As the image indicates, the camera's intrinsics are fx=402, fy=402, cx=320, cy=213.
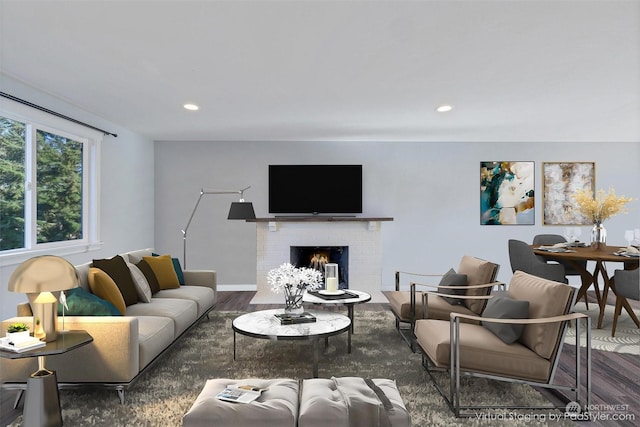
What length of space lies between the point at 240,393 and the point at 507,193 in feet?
19.1

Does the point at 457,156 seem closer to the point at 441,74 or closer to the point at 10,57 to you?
the point at 441,74

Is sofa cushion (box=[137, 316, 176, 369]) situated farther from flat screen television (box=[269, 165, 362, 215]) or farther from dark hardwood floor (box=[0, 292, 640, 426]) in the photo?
flat screen television (box=[269, 165, 362, 215])

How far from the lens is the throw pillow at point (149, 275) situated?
4055 mm

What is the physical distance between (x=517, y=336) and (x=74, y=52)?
3668 millimetres

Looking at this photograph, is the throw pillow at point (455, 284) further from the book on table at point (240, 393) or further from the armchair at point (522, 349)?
the book on table at point (240, 393)

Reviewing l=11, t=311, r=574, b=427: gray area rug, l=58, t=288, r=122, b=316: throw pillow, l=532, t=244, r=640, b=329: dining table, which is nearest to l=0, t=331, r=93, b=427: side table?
l=11, t=311, r=574, b=427: gray area rug

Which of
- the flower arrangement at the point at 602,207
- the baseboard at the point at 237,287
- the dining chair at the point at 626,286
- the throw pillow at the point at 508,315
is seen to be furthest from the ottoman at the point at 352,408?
the baseboard at the point at 237,287

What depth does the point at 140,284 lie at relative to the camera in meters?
3.70

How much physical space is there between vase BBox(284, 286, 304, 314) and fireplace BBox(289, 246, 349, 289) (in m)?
2.63

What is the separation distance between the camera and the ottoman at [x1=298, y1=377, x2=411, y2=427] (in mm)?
1839

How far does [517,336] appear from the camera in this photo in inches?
103

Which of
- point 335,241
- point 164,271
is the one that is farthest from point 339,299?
point 335,241

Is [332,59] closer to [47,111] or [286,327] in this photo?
[286,327]

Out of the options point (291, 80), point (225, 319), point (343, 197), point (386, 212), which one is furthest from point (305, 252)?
point (291, 80)
